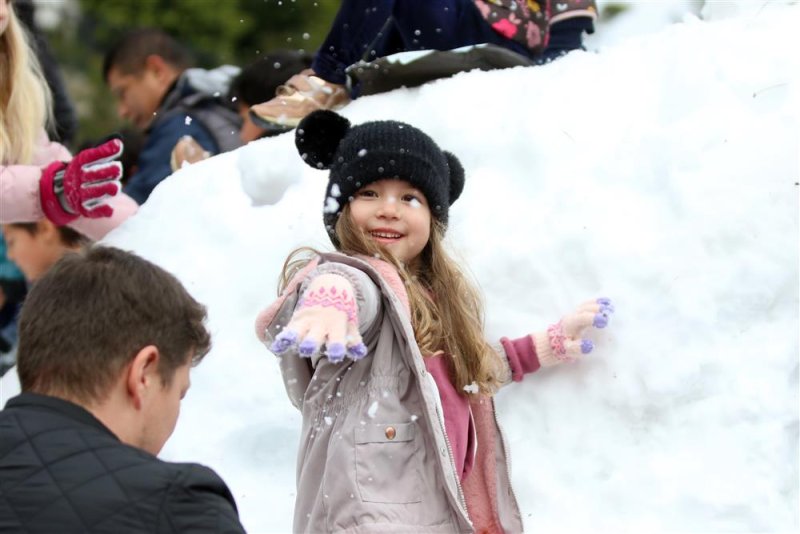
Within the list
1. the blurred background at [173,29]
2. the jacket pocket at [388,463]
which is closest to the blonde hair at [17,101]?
the jacket pocket at [388,463]

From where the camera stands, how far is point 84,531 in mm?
1932

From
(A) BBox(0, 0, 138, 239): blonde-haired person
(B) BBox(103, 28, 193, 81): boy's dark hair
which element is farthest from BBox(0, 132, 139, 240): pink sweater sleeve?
(B) BBox(103, 28, 193, 81): boy's dark hair

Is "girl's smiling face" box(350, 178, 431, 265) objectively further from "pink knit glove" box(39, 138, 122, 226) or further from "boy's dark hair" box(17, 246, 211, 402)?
"pink knit glove" box(39, 138, 122, 226)

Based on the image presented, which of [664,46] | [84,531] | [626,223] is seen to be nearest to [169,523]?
[84,531]

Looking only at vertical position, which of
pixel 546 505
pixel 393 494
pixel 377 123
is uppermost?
pixel 377 123

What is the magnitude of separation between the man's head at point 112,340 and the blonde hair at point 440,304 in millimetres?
919

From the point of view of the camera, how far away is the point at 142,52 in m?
6.33

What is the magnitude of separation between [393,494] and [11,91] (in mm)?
2633

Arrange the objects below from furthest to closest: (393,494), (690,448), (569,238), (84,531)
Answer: (569,238) → (690,448) → (393,494) → (84,531)

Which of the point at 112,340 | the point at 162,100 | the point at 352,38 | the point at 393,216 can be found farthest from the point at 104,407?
the point at 162,100

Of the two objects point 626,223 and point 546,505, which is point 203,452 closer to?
point 546,505

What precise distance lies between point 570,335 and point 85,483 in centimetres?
197

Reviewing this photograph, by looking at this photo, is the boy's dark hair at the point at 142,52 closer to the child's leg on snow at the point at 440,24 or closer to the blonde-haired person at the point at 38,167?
the blonde-haired person at the point at 38,167

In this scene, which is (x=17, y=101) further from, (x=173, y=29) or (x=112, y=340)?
(x=173, y=29)
